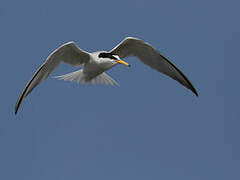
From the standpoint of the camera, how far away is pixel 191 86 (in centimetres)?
842

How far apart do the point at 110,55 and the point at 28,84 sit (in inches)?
67.3

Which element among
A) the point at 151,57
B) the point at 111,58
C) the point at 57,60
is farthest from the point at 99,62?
the point at 151,57

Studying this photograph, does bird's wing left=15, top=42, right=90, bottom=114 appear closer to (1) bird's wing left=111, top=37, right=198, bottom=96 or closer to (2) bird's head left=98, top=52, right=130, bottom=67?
(2) bird's head left=98, top=52, right=130, bottom=67

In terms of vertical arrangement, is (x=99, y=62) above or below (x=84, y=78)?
above

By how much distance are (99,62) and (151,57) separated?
4.40ft

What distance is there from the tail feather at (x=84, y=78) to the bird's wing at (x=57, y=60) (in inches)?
13.6

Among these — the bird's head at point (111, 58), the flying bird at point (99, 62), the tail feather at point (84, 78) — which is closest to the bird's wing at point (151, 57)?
the flying bird at point (99, 62)

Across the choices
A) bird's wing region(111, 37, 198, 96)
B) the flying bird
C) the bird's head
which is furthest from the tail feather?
the bird's head

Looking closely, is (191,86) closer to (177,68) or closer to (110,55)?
(177,68)

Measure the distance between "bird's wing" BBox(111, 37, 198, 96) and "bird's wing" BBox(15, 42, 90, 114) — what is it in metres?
0.74

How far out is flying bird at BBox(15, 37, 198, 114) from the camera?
7230 millimetres

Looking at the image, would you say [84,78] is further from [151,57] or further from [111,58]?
[151,57]

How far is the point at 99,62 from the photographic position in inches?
299

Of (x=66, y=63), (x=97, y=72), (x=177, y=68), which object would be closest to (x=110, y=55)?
(x=97, y=72)
